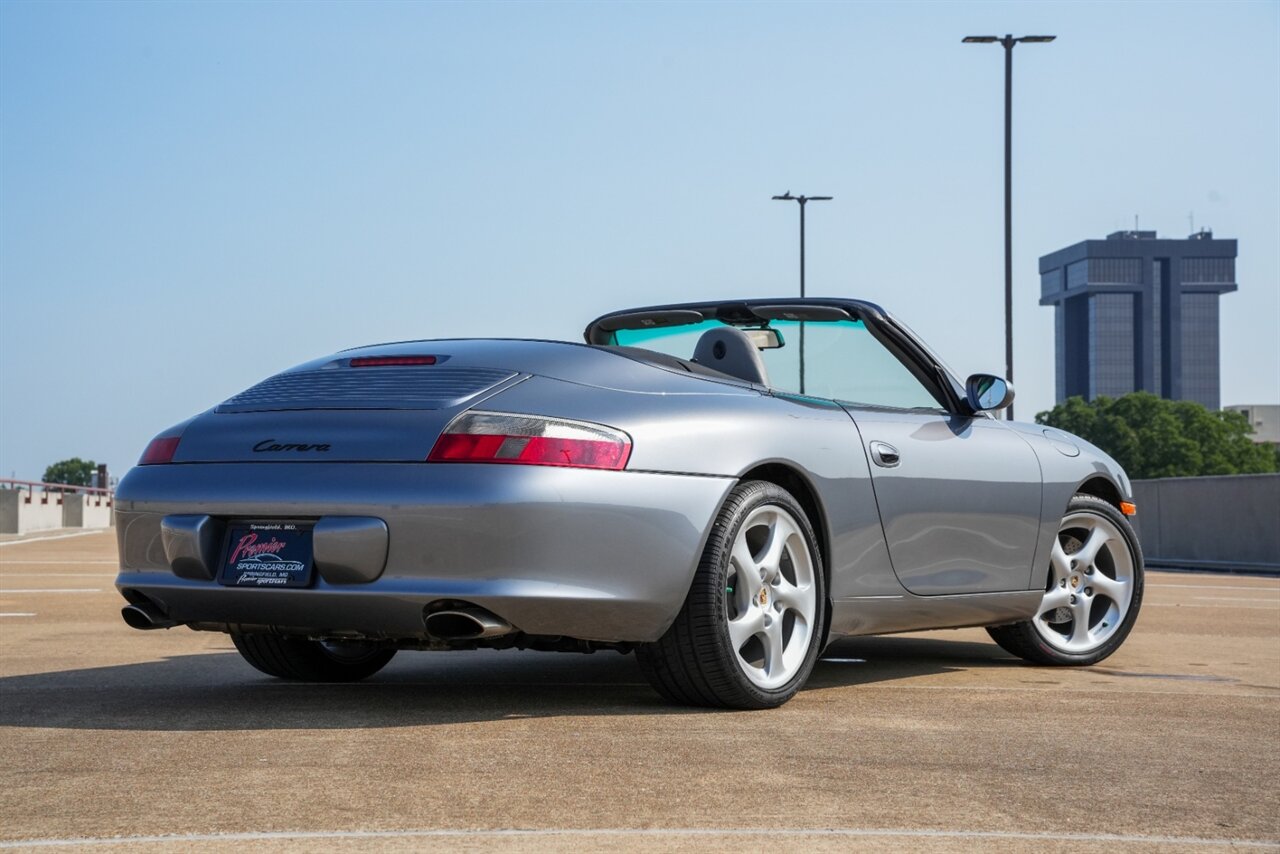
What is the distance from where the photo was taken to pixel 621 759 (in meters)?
4.37

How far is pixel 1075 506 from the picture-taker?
7.43 m

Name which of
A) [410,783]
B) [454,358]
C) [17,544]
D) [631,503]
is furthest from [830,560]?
[17,544]

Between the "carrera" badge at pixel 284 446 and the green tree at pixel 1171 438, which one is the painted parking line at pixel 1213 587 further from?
the green tree at pixel 1171 438

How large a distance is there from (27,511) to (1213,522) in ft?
78.8

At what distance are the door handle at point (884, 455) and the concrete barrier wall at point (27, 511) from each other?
31205mm

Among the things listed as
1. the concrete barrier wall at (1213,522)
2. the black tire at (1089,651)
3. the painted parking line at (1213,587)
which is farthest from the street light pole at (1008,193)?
the black tire at (1089,651)

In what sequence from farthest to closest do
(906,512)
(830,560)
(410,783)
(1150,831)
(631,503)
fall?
(906,512), (830,560), (631,503), (410,783), (1150,831)

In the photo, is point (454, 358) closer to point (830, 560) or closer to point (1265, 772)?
point (830, 560)

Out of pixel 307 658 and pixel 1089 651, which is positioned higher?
pixel 307 658

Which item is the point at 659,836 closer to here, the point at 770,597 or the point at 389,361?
the point at 770,597

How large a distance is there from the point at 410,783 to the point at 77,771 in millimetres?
846

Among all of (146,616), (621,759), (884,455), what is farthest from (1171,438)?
(621,759)

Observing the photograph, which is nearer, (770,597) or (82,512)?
(770,597)

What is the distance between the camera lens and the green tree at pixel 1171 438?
416 ft
